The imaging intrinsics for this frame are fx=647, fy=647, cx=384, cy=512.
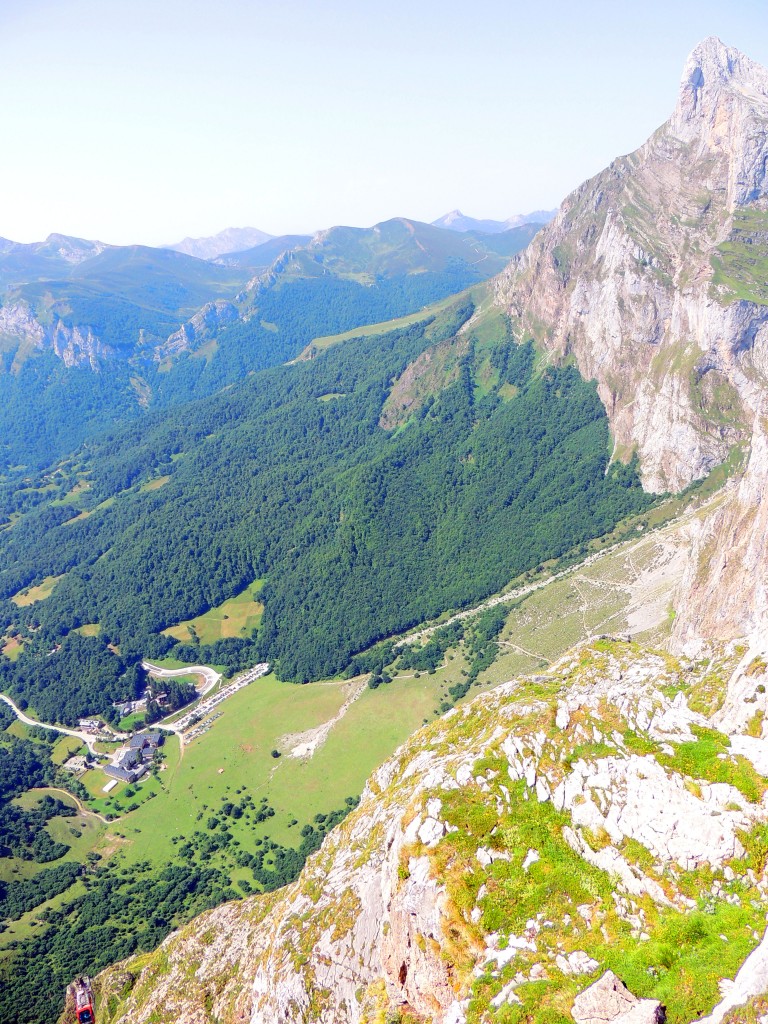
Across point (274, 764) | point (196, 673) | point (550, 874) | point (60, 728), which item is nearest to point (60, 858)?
point (274, 764)

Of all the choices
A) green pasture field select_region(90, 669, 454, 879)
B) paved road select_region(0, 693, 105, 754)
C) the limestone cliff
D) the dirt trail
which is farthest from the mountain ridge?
paved road select_region(0, 693, 105, 754)

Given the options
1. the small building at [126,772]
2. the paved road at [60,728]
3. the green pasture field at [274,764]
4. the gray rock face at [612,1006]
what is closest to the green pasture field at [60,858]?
the green pasture field at [274,764]

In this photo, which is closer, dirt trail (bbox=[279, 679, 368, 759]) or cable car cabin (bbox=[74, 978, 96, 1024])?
cable car cabin (bbox=[74, 978, 96, 1024])

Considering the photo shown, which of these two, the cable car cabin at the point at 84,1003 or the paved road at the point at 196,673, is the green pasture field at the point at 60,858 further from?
the paved road at the point at 196,673

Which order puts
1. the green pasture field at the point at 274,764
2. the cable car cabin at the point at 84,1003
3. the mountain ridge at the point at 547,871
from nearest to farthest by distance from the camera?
the mountain ridge at the point at 547,871 → the cable car cabin at the point at 84,1003 → the green pasture field at the point at 274,764

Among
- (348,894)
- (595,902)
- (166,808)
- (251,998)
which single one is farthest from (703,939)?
(166,808)

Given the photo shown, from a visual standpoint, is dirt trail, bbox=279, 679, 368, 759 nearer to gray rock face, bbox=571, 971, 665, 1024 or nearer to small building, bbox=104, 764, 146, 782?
small building, bbox=104, 764, 146, 782
